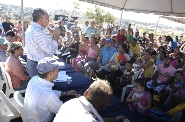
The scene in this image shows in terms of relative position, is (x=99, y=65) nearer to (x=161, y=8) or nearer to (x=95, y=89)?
(x=161, y=8)

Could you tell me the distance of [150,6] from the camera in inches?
248

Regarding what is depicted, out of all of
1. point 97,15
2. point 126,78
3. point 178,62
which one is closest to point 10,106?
point 126,78

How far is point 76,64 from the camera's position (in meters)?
5.36

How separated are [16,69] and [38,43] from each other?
0.72 m

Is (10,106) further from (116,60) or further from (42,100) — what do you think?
(116,60)

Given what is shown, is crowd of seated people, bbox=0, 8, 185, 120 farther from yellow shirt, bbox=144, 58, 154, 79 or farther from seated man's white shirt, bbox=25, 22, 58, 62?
seated man's white shirt, bbox=25, 22, 58, 62

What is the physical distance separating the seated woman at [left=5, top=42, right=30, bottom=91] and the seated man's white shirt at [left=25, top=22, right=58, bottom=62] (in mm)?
489

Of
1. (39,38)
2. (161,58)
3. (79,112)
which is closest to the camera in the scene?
(79,112)

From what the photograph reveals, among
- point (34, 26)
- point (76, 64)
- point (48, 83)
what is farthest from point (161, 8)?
point (48, 83)

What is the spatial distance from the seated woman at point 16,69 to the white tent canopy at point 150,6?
3.98m

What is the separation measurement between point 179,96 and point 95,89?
2.69 m

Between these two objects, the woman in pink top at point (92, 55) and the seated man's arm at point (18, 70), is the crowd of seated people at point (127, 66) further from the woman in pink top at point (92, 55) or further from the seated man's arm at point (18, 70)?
the seated man's arm at point (18, 70)

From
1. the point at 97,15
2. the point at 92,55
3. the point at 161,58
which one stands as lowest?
the point at 92,55

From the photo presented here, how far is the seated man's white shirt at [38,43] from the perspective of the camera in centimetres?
227
